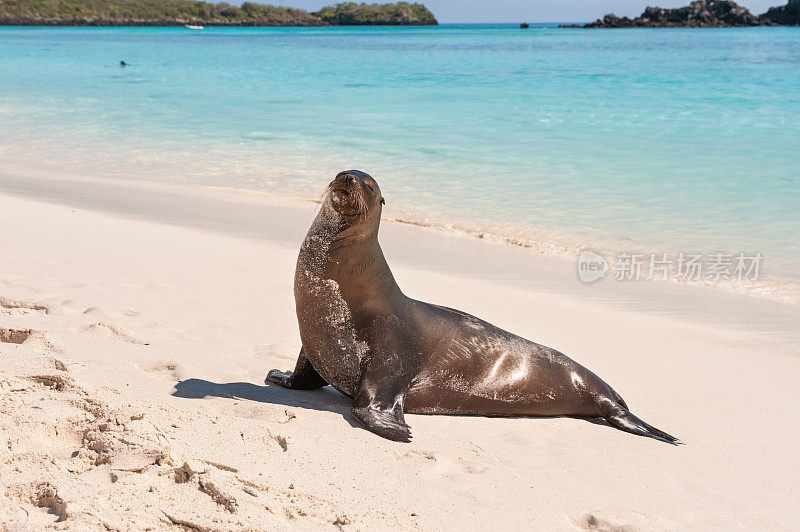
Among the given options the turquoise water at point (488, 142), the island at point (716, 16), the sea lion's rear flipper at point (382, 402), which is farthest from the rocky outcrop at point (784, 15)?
the sea lion's rear flipper at point (382, 402)

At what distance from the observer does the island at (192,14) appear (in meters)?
111

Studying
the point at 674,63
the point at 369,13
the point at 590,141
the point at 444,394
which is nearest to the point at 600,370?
the point at 444,394

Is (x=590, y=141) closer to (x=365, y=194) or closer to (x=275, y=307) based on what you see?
(x=275, y=307)

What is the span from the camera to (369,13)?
16162cm

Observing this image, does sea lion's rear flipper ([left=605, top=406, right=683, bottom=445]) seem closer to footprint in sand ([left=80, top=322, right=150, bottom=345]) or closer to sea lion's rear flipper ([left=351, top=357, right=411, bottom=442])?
sea lion's rear flipper ([left=351, top=357, right=411, bottom=442])

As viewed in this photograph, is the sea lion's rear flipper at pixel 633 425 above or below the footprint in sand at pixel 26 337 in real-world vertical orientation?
below

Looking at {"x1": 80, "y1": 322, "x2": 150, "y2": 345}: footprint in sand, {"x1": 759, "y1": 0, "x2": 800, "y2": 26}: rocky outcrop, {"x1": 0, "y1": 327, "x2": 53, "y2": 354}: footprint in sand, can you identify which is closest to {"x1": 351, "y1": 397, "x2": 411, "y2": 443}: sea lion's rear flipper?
{"x1": 80, "y1": 322, "x2": 150, "y2": 345}: footprint in sand

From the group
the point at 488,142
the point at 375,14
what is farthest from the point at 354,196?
the point at 375,14

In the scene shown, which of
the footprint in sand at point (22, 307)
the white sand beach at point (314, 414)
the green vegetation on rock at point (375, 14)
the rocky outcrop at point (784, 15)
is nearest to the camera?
the white sand beach at point (314, 414)

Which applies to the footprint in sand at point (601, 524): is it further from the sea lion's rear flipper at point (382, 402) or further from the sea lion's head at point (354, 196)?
the sea lion's head at point (354, 196)

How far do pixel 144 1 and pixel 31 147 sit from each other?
5270 inches

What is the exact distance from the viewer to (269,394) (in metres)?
3.85

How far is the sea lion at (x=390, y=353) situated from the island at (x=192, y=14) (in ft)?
392

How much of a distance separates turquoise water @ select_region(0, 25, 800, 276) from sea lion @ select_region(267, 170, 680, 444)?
4.40m
